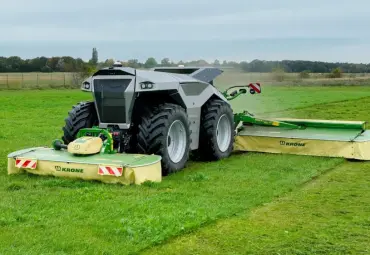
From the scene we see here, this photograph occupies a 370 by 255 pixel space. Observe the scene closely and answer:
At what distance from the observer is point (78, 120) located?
29.0ft

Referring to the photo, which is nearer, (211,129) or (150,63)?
(211,129)

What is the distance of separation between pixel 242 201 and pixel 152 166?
1389 millimetres

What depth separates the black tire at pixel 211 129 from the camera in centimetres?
955

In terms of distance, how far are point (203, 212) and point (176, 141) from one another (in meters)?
2.85

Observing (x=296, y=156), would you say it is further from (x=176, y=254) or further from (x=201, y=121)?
(x=176, y=254)

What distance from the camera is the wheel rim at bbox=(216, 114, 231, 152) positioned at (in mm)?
10079

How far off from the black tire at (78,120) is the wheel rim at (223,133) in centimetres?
232

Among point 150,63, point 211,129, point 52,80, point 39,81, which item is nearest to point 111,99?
point 211,129

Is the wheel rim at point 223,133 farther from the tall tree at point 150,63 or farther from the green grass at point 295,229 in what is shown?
the green grass at point 295,229

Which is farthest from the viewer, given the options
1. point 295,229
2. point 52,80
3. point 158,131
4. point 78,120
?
point 52,80

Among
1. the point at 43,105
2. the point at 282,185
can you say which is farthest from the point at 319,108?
the point at 282,185

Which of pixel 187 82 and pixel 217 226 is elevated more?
pixel 187 82

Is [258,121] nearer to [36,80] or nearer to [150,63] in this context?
[150,63]

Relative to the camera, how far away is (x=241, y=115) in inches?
424
